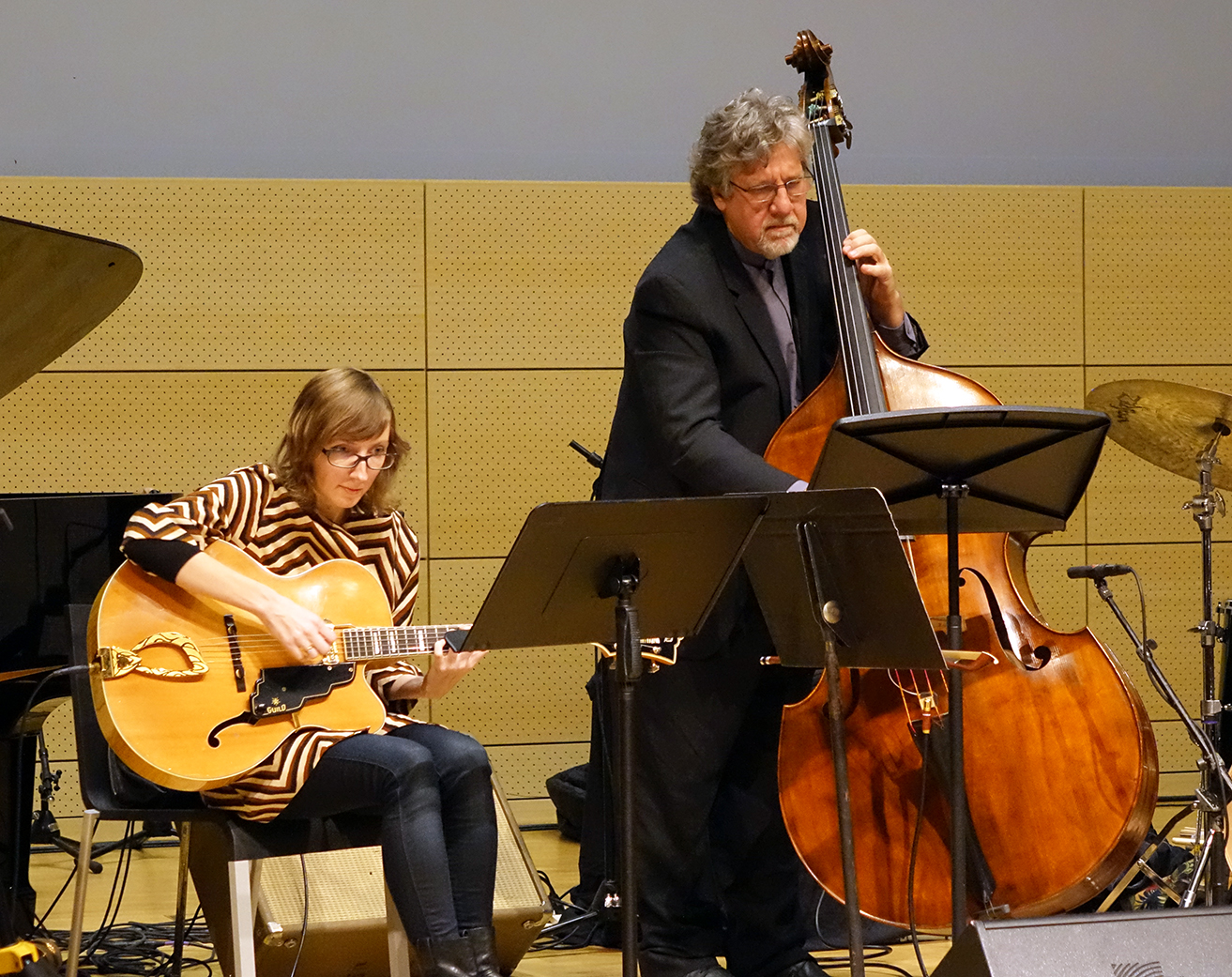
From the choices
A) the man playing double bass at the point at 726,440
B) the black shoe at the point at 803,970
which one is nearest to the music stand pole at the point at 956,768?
the man playing double bass at the point at 726,440

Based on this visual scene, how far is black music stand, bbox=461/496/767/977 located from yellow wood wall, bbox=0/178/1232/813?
246cm

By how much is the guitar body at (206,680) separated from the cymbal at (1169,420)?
1567 millimetres

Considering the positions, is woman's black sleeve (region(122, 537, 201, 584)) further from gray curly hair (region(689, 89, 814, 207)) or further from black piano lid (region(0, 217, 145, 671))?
gray curly hair (region(689, 89, 814, 207))

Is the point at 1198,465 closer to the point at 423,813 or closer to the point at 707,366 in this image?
the point at 707,366

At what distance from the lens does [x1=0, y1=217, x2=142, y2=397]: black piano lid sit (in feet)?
5.89

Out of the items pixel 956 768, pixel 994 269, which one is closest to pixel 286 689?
pixel 956 768

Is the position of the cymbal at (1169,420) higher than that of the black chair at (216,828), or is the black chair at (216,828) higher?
the cymbal at (1169,420)

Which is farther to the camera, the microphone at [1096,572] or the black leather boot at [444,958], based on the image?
the microphone at [1096,572]

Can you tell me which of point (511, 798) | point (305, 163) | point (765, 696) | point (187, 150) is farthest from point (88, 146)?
point (765, 696)

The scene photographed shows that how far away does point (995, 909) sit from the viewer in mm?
2336

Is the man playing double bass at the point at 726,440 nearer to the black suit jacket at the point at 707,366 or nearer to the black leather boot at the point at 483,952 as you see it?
the black suit jacket at the point at 707,366

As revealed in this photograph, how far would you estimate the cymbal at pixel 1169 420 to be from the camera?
9.52 feet

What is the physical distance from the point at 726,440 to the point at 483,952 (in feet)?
3.11

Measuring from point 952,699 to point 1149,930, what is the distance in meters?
0.53
